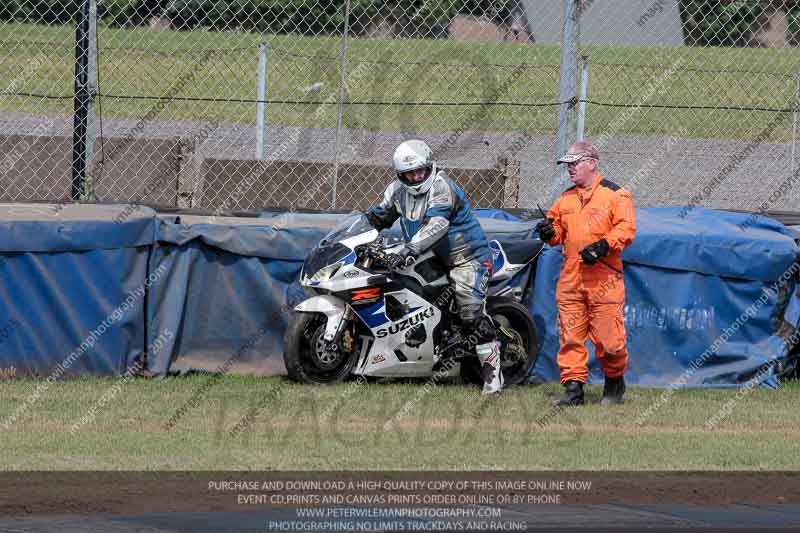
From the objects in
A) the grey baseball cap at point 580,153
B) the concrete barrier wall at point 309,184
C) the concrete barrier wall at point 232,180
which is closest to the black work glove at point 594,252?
Result: the grey baseball cap at point 580,153

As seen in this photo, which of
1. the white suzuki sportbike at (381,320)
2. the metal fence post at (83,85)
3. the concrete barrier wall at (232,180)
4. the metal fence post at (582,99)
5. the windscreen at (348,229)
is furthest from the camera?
the concrete barrier wall at (232,180)

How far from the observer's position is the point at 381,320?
9391 mm

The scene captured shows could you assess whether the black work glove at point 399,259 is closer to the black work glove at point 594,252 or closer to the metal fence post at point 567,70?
the black work glove at point 594,252

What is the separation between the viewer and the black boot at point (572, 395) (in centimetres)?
905

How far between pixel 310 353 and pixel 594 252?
2.14 meters

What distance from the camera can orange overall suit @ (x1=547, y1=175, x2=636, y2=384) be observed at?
Answer: 900 cm

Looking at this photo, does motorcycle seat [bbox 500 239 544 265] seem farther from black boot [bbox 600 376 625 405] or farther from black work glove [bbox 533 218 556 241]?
black boot [bbox 600 376 625 405]

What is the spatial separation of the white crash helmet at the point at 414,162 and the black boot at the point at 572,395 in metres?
1.72

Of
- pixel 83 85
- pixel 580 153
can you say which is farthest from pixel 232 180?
pixel 580 153

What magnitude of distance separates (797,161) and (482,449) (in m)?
14.0

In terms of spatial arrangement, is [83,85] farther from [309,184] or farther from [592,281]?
[592,281]

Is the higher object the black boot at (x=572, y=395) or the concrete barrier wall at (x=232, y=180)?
the concrete barrier wall at (x=232, y=180)

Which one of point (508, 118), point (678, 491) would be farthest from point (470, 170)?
point (508, 118)

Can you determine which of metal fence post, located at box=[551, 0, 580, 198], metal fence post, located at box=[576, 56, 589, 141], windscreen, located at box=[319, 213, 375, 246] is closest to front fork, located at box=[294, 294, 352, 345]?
windscreen, located at box=[319, 213, 375, 246]
